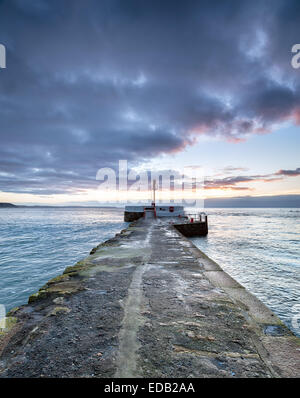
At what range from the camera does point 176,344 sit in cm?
212

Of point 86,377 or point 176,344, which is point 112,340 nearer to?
point 86,377

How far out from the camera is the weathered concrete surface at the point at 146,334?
1802 mm

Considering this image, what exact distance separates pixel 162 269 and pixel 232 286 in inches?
63.8

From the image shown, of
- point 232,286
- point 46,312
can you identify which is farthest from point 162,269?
point 46,312

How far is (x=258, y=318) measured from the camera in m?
2.85

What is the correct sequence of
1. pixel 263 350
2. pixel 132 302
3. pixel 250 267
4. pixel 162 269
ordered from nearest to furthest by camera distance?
pixel 263 350 < pixel 132 302 < pixel 162 269 < pixel 250 267

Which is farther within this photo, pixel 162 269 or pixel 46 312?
pixel 162 269

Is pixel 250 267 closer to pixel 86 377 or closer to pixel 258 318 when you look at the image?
pixel 258 318

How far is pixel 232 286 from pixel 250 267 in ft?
25.2

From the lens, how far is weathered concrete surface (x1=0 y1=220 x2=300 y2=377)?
180cm

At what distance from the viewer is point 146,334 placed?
2.29 meters
